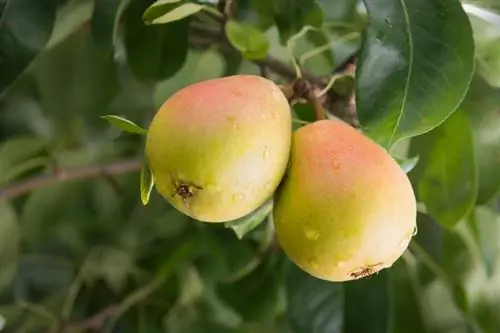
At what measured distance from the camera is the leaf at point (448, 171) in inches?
20.6

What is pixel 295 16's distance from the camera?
0.58m

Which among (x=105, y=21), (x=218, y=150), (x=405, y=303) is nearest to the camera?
(x=218, y=150)

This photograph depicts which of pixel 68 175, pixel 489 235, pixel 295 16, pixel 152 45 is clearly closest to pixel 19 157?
pixel 68 175

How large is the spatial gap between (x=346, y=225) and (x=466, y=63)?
0.37 ft

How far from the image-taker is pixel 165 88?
0.70 metres

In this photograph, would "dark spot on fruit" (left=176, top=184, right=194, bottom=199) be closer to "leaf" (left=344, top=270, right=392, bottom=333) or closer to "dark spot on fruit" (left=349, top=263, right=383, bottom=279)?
"dark spot on fruit" (left=349, top=263, right=383, bottom=279)

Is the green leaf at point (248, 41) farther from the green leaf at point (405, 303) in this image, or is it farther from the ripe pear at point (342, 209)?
the green leaf at point (405, 303)

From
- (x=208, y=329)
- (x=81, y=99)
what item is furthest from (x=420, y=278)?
(x=81, y=99)

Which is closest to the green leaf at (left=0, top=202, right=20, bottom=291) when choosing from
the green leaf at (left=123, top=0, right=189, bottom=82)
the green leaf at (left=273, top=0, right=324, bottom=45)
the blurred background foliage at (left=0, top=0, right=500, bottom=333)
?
the blurred background foliage at (left=0, top=0, right=500, bottom=333)

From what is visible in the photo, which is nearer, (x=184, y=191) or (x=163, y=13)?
(x=184, y=191)

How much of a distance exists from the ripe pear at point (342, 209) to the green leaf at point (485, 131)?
0.22m

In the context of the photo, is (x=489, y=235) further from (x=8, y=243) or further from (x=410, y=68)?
(x=8, y=243)

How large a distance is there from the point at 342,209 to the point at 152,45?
1.04 ft

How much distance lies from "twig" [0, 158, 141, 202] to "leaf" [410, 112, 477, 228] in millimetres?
274
